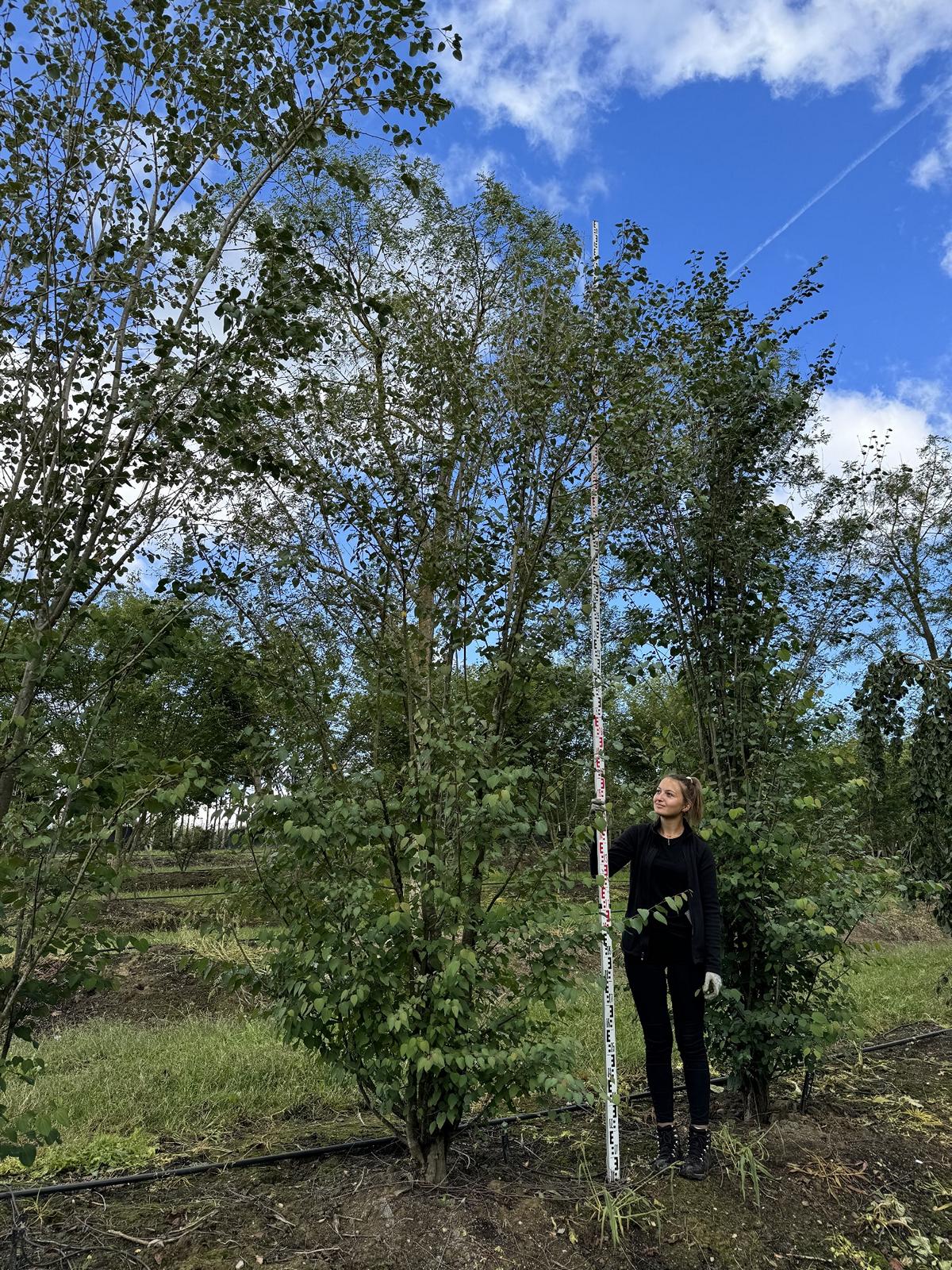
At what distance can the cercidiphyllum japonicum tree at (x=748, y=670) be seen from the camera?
3.77 m

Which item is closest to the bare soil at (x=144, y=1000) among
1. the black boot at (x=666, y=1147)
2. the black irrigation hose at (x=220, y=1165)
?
the black irrigation hose at (x=220, y=1165)

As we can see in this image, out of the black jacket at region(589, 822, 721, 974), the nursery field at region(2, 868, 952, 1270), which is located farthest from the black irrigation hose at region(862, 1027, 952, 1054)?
the black jacket at region(589, 822, 721, 974)

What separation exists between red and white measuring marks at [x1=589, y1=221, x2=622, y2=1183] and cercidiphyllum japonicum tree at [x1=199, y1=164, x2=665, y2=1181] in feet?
0.27

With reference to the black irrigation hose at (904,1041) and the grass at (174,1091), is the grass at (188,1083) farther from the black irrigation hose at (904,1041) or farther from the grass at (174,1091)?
the black irrigation hose at (904,1041)

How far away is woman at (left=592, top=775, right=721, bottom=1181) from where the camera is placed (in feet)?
10.8

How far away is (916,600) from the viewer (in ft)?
47.6

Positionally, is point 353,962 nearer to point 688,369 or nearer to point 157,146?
point 157,146

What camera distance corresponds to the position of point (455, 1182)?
300 centimetres

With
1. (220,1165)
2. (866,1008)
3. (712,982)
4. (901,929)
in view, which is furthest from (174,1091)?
(901,929)

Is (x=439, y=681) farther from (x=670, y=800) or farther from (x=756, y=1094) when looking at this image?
(x=756, y=1094)

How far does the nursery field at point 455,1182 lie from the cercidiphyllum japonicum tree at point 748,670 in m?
0.52

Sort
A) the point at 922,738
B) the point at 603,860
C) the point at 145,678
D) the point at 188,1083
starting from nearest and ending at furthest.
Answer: the point at 145,678 → the point at 603,860 → the point at 188,1083 → the point at 922,738

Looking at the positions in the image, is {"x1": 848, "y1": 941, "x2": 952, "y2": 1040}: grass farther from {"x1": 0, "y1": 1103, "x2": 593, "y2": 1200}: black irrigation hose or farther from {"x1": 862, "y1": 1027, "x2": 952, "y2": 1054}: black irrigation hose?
{"x1": 0, "y1": 1103, "x2": 593, "y2": 1200}: black irrigation hose

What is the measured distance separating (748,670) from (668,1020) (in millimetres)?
1764
